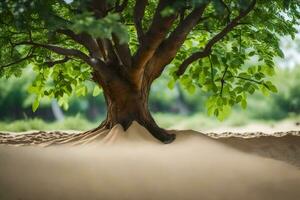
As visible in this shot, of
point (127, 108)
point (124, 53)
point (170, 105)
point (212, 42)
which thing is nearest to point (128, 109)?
point (127, 108)

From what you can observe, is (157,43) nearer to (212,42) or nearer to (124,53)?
(124,53)

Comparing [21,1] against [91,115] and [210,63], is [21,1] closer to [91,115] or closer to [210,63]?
[210,63]

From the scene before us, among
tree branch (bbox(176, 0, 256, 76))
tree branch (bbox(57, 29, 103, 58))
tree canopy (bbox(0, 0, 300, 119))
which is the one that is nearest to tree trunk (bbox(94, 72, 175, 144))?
tree canopy (bbox(0, 0, 300, 119))

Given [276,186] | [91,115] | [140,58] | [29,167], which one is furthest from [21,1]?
[91,115]

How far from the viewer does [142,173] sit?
471 cm

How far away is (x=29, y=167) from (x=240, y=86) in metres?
3.78

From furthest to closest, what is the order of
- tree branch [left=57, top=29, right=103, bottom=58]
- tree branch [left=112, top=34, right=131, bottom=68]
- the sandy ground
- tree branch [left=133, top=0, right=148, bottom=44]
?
tree branch [left=57, top=29, right=103, bottom=58]
tree branch [left=112, top=34, right=131, bottom=68]
tree branch [left=133, top=0, right=148, bottom=44]
the sandy ground

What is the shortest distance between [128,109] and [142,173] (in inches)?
75.8

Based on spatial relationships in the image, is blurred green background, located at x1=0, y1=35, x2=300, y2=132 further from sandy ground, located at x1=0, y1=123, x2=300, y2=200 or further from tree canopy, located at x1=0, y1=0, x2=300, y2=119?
sandy ground, located at x1=0, y1=123, x2=300, y2=200

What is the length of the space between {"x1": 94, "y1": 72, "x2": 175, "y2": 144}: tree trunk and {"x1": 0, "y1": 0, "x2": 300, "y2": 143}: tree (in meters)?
0.01

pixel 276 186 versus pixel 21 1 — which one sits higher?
pixel 21 1

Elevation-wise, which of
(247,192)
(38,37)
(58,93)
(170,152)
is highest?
(38,37)

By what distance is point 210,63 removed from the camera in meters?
7.53

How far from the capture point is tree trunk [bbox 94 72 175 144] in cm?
648
